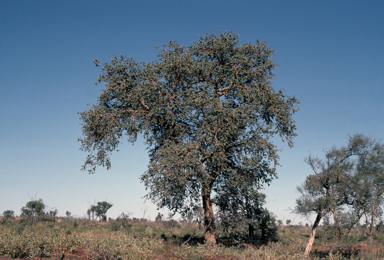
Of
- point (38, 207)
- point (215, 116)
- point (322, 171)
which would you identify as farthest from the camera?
point (38, 207)

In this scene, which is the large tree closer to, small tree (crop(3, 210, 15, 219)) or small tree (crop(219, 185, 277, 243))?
small tree (crop(219, 185, 277, 243))

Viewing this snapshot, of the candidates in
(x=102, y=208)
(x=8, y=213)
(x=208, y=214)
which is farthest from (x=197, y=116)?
(x=8, y=213)

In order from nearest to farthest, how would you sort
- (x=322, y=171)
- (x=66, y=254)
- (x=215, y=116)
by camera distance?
(x=66, y=254) → (x=215, y=116) → (x=322, y=171)

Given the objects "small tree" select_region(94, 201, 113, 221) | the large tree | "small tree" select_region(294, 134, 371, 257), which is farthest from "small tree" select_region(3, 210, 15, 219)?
"small tree" select_region(294, 134, 371, 257)

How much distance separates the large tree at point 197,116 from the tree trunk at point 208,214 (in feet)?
0.20

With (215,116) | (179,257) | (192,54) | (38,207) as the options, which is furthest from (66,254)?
(38,207)

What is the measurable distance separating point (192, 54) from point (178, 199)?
383 inches

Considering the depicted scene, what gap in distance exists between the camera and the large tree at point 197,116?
17.4 metres

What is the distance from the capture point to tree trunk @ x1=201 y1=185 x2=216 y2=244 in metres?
18.7

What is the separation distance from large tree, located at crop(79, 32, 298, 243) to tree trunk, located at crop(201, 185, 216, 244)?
6cm

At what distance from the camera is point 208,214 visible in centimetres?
1909

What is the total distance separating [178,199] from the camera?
17812 mm

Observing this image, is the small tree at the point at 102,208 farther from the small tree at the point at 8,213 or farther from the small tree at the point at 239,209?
the small tree at the point at 239,209

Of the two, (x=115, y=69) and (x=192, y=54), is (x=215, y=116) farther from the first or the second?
(x=115, y=69)
